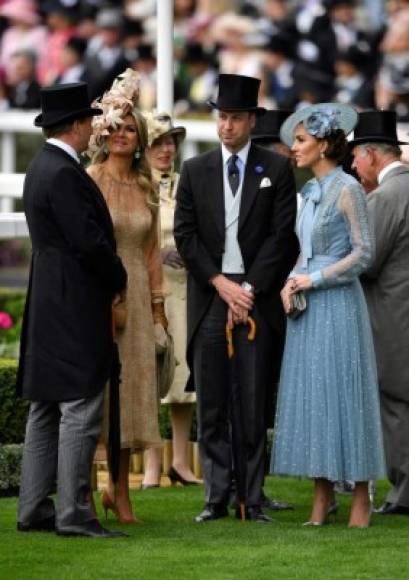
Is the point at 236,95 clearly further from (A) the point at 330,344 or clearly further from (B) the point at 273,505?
(B) the point at 273,505

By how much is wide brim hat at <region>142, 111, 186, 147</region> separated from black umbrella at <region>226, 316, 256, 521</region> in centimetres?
165

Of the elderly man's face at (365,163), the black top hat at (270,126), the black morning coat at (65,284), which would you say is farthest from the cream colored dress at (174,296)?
the black morning coat at (65,284)

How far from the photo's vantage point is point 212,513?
30.5 ft

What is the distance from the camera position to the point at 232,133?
30.9 ft

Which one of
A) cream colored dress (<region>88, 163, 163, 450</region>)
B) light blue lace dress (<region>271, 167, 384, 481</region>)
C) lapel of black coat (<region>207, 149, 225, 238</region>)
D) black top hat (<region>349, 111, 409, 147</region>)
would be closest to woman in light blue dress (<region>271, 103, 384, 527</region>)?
light blue lace dress (<region>271, 167, 384, 481</region>)

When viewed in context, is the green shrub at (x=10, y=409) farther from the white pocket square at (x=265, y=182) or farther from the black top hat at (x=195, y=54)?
the black top hat at (x=195, y=54)

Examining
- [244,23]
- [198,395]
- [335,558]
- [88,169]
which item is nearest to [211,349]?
[198,395]

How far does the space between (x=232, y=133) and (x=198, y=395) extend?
120cm

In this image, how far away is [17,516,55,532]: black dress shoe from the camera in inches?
348

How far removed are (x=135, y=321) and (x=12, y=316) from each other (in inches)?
272

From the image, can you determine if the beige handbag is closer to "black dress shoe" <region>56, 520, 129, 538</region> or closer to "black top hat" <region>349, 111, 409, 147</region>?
"black dress shoe" <region>56, 520, 129, 538</region>

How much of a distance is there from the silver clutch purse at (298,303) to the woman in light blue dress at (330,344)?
24 mm

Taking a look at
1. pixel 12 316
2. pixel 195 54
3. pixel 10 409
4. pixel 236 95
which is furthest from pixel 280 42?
pixel 236 95

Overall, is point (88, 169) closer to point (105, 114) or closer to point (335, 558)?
point (105, 114)
